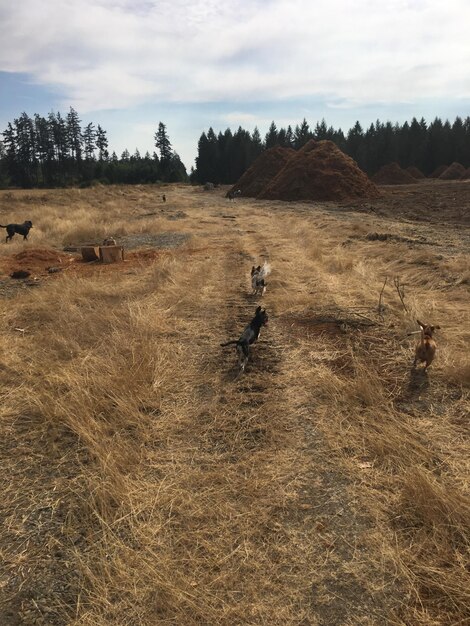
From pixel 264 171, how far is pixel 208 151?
145 ft

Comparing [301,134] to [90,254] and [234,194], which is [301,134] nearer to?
[234,194]

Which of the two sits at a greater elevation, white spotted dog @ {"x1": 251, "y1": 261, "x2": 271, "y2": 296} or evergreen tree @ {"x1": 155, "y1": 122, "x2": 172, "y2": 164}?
evergreen tree @ {"x1": 155, "y1": 122, "x2": 172, "y2": 164}

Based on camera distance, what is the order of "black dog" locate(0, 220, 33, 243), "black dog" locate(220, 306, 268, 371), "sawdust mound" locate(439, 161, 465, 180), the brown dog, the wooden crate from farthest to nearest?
1. "sawdust mound" locate(439, 161, 465, 180)
2. "black dog" locate(0, 220, 33, 243)
3. the wooden crate
4. "black dog" locate(220, 306, 268, 371)
5. the brown dog

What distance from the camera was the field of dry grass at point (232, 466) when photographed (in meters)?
2.33

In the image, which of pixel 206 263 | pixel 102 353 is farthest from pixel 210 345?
pixel 206 263

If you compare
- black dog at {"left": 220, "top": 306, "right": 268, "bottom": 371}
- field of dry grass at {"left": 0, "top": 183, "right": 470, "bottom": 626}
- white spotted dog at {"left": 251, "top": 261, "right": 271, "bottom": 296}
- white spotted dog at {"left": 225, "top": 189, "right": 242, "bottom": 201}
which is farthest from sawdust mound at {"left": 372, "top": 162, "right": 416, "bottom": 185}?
black dog at {"left": 220, "top": 306, "right": 268, "bottom": 371}

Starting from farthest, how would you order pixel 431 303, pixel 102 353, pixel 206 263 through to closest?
pixel 206 263
pixel 431 303
pixel 102 353

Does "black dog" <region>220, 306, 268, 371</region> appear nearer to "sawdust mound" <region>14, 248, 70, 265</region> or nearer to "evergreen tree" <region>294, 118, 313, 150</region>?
"sawdust mound" <region>14, 248, 70, 265</region>

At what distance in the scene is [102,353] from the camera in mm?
5434

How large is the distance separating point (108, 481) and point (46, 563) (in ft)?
2.14

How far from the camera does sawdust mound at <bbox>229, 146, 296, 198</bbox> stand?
149 feet

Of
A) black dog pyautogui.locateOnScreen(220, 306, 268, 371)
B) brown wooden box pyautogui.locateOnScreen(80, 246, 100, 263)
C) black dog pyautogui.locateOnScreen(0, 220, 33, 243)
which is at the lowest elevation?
black dog pyautogui.locateOnScreen(220, 306, 268, 371)

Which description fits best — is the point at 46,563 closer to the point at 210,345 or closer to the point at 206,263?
the point at 210,345

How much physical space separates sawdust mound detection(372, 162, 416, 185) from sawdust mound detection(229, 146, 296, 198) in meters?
16.8
